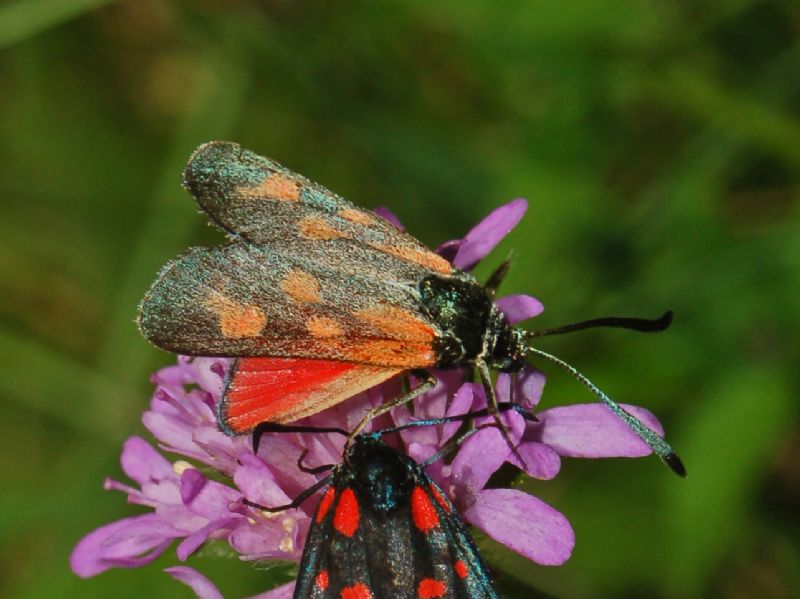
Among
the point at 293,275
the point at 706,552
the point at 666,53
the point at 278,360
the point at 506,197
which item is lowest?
the point at 706,552

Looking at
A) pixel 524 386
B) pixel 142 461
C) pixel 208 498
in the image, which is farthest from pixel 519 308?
pixel 142 461

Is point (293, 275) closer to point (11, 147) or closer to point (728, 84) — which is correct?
point (728, 84)

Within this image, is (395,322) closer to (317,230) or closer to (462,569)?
(317,230)

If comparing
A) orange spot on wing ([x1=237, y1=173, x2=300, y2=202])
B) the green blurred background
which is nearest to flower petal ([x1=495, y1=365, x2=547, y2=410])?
orange spot on wing ([x1=237, y1=173, x2=300, y2=202])

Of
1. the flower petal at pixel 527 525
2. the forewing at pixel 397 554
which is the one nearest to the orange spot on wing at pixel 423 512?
the forewing at pixel 397 554

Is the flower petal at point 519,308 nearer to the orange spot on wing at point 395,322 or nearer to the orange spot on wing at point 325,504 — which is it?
the orange spot on wing at point 395,322

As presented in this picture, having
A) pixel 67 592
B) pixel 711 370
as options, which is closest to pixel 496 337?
pixel 711 370
